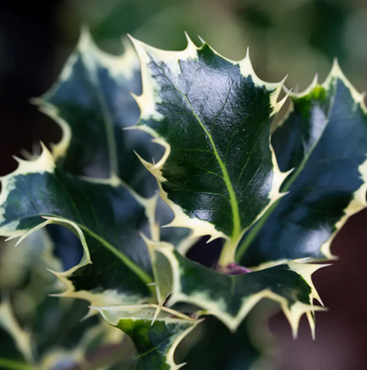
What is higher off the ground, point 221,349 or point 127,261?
point 127,261

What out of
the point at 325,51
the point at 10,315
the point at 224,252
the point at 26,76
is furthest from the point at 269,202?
the point at 26,76

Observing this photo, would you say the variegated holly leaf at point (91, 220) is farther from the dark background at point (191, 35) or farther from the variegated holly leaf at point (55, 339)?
the dark background at point (191, 35)

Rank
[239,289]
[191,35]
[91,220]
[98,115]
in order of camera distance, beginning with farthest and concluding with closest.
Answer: [191,35]
[98,115]
[91,220]
[239,289]

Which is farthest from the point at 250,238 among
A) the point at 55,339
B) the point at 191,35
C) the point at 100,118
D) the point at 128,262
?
the point at 191,35

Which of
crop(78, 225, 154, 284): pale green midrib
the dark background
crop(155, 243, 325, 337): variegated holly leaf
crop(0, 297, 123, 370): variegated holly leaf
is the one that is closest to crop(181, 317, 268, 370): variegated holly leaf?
crop(0, 297, 123, 370): variegated holly leaf

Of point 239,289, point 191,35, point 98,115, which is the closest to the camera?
point 239,289

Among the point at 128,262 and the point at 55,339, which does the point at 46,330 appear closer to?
the point at 55,339
